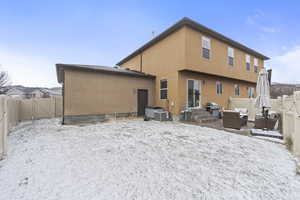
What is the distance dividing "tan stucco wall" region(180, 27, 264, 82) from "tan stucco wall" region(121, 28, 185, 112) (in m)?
Answer: 0.52

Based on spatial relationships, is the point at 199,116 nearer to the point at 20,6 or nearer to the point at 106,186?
the point at 106,186

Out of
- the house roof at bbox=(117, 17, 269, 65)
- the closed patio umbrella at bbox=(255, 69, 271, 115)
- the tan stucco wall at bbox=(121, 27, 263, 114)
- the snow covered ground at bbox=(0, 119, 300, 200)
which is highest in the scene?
the house roof at bbox=(117, 17, 269, 65)

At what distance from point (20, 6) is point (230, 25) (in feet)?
54.1

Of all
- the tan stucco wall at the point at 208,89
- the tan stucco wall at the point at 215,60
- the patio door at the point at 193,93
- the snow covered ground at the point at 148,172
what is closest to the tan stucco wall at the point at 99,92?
the tan stucco wall at the point at 208,89

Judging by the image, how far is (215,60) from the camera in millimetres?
10336

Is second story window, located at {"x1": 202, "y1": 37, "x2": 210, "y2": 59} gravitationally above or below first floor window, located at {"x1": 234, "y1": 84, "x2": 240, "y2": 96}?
above

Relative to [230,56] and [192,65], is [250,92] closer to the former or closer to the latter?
[230,56]

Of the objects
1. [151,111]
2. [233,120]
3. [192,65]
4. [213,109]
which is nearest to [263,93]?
[233,120]

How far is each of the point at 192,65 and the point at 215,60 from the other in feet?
8.84

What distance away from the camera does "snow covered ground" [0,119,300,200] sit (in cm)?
205

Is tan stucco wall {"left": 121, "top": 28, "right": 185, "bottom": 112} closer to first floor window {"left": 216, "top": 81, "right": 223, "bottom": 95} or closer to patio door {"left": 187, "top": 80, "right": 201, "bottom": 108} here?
patio door {"left": 187, "top": 80, "right": 201, "bottom": 108}

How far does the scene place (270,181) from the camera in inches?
93.4

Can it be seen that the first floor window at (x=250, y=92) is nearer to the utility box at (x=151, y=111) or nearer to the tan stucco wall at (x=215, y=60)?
the tan stucco wall at (x=215, y=60)

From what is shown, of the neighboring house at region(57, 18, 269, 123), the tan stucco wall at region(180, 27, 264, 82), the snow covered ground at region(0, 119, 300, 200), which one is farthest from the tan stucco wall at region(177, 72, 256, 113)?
the snow covered ground at region(0, 119, 300, 200)
